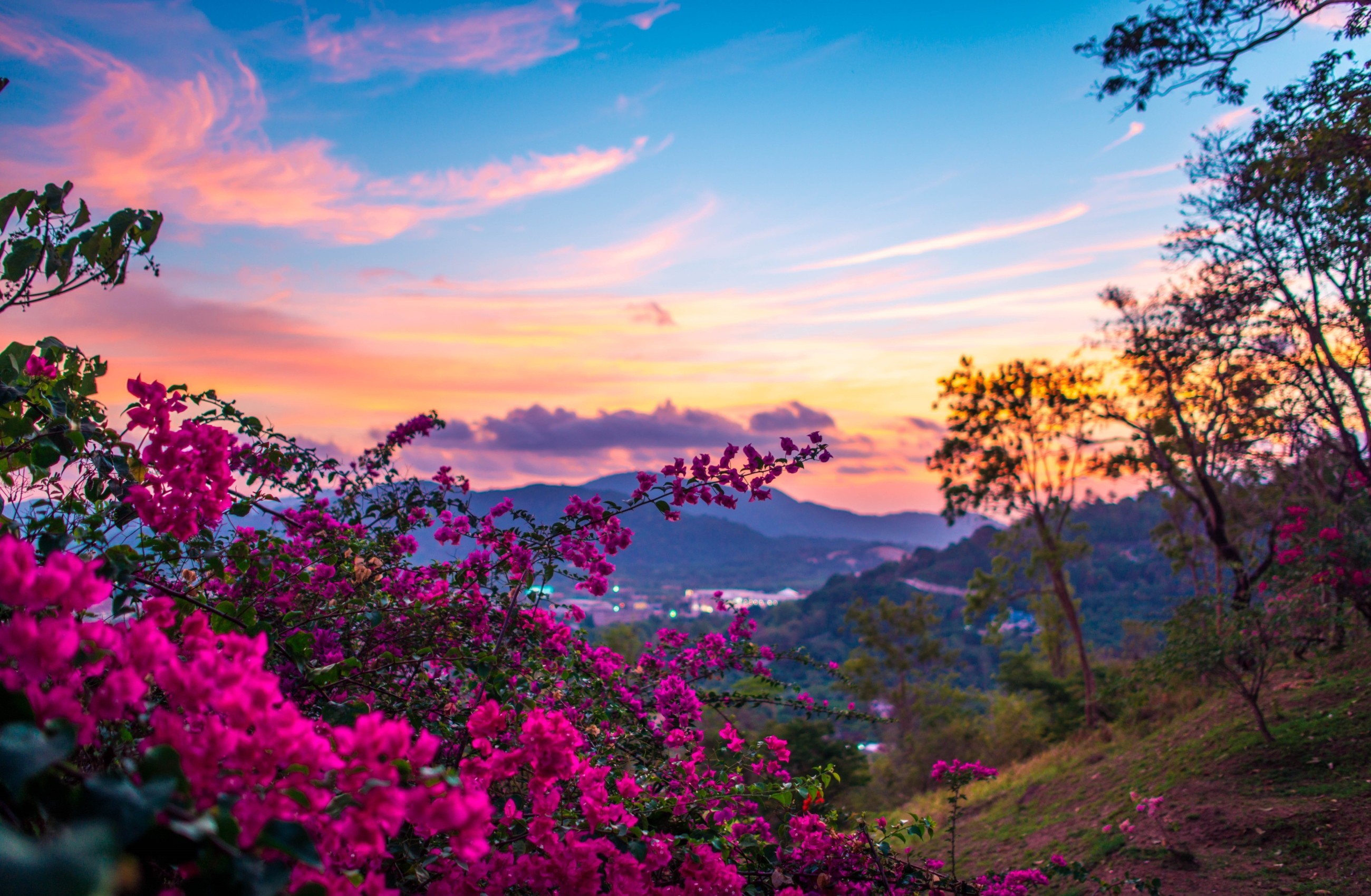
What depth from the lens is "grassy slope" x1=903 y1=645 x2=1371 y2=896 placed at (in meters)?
4.67

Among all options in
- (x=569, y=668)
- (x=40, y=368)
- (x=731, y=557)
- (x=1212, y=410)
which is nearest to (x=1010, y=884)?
(x=569, y=668)

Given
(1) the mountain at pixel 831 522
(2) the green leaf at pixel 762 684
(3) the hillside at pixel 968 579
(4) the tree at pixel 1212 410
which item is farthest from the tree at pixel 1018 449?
(1) the mountain at pixel 831 522

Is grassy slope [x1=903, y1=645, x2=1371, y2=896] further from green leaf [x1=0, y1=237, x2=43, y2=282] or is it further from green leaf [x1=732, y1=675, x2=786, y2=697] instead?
green leaf [x1=0, y1=237, x2=43, y2=282]

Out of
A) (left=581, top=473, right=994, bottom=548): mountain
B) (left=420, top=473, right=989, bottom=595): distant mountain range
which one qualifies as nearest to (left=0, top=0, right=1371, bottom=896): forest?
(left=420, top=473, right=989, bottom=595): distant mountain range

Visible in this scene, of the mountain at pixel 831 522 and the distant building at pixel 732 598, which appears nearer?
the distant building at pixel 732 598

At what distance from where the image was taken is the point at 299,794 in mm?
948

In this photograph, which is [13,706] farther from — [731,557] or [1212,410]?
[731,557]

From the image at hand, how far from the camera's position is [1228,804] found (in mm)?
5828

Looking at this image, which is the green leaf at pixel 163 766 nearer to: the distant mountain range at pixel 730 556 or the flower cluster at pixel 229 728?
the flower cluster at pixel 229 728

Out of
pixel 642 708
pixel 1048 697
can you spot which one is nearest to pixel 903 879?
pixel 642 708

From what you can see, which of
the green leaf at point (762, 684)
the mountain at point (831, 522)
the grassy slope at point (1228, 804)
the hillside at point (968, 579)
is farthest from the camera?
the mountain at point (831, 522)

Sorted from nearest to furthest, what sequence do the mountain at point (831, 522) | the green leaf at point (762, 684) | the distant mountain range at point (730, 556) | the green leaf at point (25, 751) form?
the green leaf at point (25, 751) → the green leaf at point (762, 684) → the distant mountain range at point (730, 556) → the mountain at point (831, 522)

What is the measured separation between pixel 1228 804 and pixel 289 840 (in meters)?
7.41

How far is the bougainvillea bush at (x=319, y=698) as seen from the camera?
0.85m
